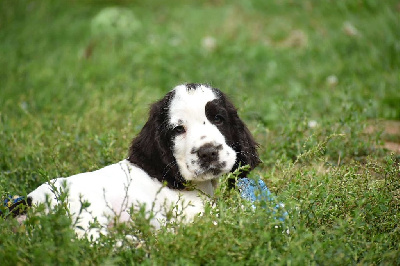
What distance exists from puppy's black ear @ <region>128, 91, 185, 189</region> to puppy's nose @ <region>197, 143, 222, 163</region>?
0.27 metres

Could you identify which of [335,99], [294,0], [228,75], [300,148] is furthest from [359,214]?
[294,0]

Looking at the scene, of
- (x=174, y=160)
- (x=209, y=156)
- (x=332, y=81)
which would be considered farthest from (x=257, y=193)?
(x=332, y=81)

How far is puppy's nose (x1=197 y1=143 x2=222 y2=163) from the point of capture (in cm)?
393

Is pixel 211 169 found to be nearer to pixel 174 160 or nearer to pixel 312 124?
pixel 174 160

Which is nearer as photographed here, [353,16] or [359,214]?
[359,214]

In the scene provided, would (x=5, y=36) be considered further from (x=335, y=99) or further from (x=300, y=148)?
(x=300, y=148)

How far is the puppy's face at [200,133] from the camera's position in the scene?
396cm

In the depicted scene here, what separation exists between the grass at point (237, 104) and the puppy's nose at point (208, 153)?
0.36m

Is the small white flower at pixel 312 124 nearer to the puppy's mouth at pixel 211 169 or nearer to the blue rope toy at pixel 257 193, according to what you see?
the blue rope toy at pixel 257 193

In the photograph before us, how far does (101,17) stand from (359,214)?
7.60 metres

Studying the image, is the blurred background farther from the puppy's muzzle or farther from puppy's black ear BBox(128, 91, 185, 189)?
the puppy's muzzle

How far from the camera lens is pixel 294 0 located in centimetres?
1166

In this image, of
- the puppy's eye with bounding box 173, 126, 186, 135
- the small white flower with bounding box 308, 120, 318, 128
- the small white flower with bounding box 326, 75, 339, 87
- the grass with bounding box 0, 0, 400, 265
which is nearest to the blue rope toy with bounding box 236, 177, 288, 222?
the grass with bounding box 0, 0, 400, 265

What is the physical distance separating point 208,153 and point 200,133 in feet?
0.59
